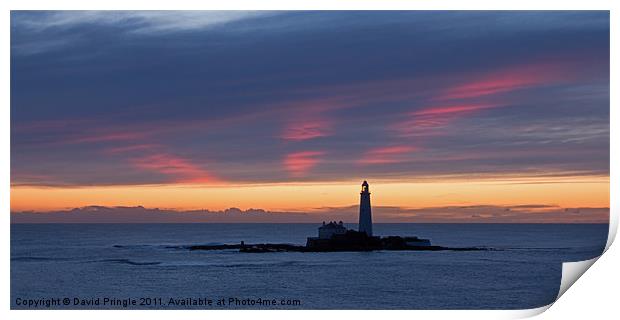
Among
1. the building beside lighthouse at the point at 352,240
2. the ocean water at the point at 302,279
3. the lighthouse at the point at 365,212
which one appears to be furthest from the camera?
the building beside lighthouse at the point at 352,240

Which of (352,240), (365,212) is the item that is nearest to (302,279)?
(352,240)

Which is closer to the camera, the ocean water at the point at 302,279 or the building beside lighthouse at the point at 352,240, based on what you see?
the ocean water at the point at 302,279

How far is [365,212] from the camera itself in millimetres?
12547

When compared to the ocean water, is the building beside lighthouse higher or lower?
higher

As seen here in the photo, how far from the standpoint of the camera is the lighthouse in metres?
10.6

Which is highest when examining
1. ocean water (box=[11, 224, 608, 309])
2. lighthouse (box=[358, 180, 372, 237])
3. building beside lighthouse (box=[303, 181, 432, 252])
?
A: lighthouse (box=[358, 180, 372, 237])

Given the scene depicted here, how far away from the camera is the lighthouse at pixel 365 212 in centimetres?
1059

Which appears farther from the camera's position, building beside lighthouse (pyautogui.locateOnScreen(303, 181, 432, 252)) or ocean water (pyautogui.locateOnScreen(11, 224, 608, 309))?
building beside lighthouse (pyautogui.locateOnScreen(303, 181, 432, 252))

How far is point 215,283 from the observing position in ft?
46.6
